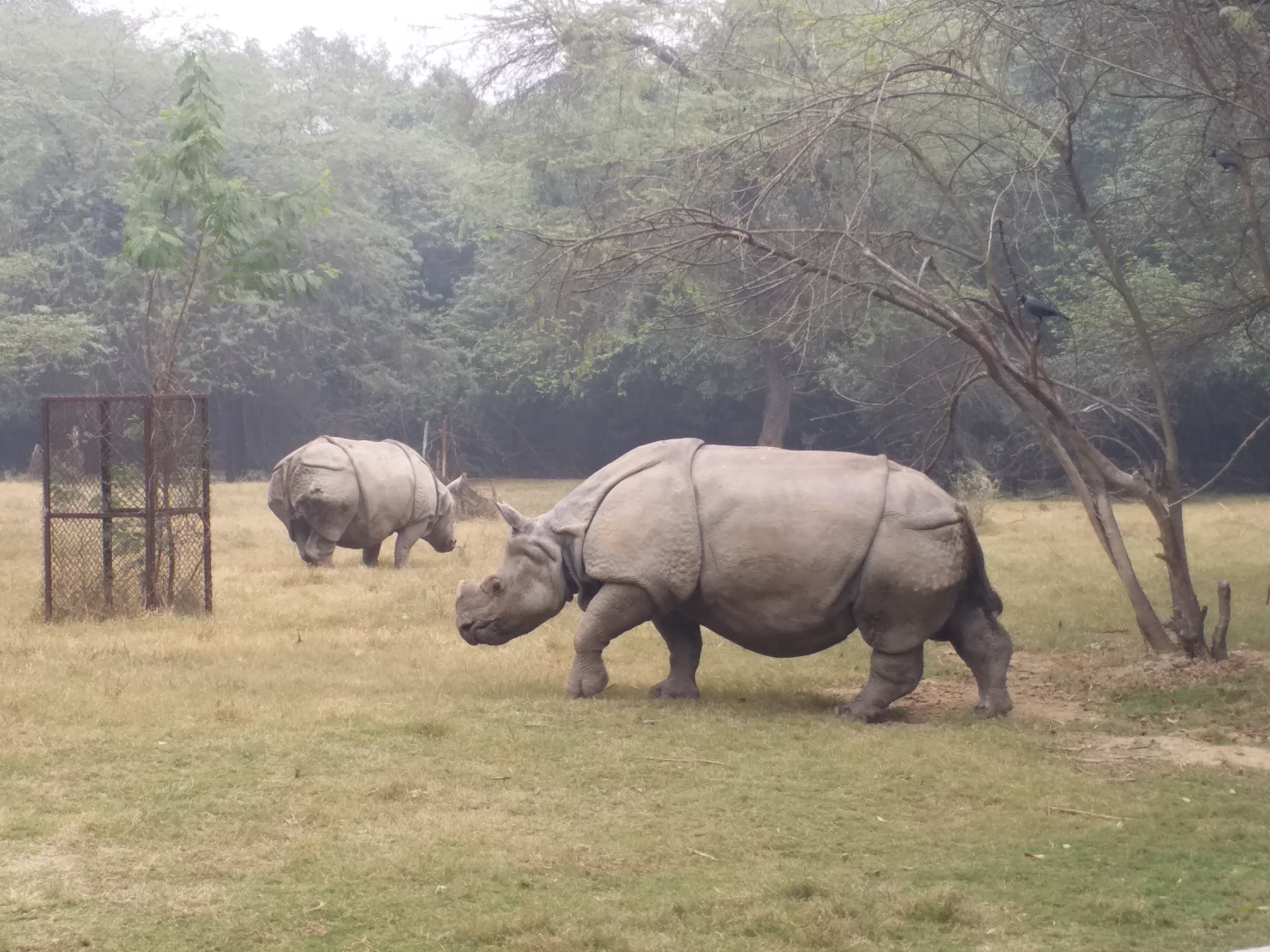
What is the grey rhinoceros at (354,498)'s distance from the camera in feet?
53.7

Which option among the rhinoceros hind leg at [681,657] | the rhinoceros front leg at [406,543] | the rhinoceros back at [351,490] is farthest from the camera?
the rhinoceros front leg at [406,543]

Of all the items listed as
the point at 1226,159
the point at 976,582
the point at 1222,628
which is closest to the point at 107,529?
the point at 976,582

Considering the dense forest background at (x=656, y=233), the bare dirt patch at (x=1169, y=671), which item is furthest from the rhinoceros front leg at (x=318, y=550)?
the bare dirt patch at (x=1169, y=671)

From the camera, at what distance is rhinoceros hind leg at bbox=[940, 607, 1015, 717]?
8.91 m

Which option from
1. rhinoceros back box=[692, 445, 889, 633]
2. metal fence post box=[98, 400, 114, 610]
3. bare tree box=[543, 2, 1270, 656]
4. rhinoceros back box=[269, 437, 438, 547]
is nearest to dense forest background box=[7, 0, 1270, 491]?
bare tree box=[543, 2, 1270, 656]

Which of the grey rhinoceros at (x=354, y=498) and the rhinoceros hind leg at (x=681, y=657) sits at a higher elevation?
the grey rhinoceros at (x=354, y=498)

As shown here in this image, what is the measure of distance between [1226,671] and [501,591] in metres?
5.04

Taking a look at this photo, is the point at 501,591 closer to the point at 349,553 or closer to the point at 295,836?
the point at 295,836

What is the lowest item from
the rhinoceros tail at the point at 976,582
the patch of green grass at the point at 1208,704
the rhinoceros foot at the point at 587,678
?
the patch of green grass at the point at 1208,704

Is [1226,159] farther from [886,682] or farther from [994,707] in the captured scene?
[886,682]

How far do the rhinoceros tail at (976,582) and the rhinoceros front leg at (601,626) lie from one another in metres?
1.90

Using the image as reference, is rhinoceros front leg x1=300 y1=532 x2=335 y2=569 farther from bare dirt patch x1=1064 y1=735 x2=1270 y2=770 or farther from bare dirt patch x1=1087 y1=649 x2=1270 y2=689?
bare dirt patch x1=1064 y1=735 x2=1270 y2=770

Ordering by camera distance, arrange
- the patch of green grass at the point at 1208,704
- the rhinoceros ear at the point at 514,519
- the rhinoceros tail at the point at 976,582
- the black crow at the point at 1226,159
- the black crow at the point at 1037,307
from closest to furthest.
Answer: the rhinoceros tail at the point at 976,582 < the patch of green grass at the point at 1208,704 < the rhinoceros ear at the point at 514,519 < the black crow at the point at 1037,307 < the black crow at the point at 1226,159

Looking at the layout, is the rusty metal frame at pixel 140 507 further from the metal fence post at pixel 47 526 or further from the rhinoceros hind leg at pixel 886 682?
the rhinoceros hind leg at pixel 886 682
